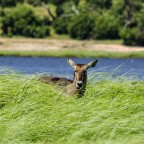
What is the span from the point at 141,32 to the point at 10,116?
258 feet

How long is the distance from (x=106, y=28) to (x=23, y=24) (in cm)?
1095

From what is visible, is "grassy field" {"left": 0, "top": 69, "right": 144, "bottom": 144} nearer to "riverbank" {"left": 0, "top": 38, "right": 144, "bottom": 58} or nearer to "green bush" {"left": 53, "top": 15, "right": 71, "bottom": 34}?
"riverbank" {"left": 0, "top": 38, "right": 144, "bottom": 58}

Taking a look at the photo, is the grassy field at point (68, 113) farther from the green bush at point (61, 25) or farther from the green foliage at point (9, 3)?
the green foliage at point (9, 3)

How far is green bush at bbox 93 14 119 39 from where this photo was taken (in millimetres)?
92062

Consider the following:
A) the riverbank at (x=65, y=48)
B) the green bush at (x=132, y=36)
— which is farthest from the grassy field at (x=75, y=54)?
the green bush at (x=132, y=36)

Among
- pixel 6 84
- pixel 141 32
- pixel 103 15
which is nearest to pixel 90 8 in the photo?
pixel 103 15

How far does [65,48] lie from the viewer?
279ft

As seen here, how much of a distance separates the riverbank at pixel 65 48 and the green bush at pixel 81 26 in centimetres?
213

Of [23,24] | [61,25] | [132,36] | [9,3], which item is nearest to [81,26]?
[61,25]

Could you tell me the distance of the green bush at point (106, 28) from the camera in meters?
92.1

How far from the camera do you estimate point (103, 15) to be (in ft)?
325

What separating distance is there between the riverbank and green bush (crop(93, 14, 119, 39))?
206cm

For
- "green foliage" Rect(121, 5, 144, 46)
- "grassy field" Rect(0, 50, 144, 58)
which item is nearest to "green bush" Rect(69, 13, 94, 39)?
"green foliage" Rect(121, 5, 144, 46)

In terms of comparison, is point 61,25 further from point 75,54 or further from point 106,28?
point 75,54
